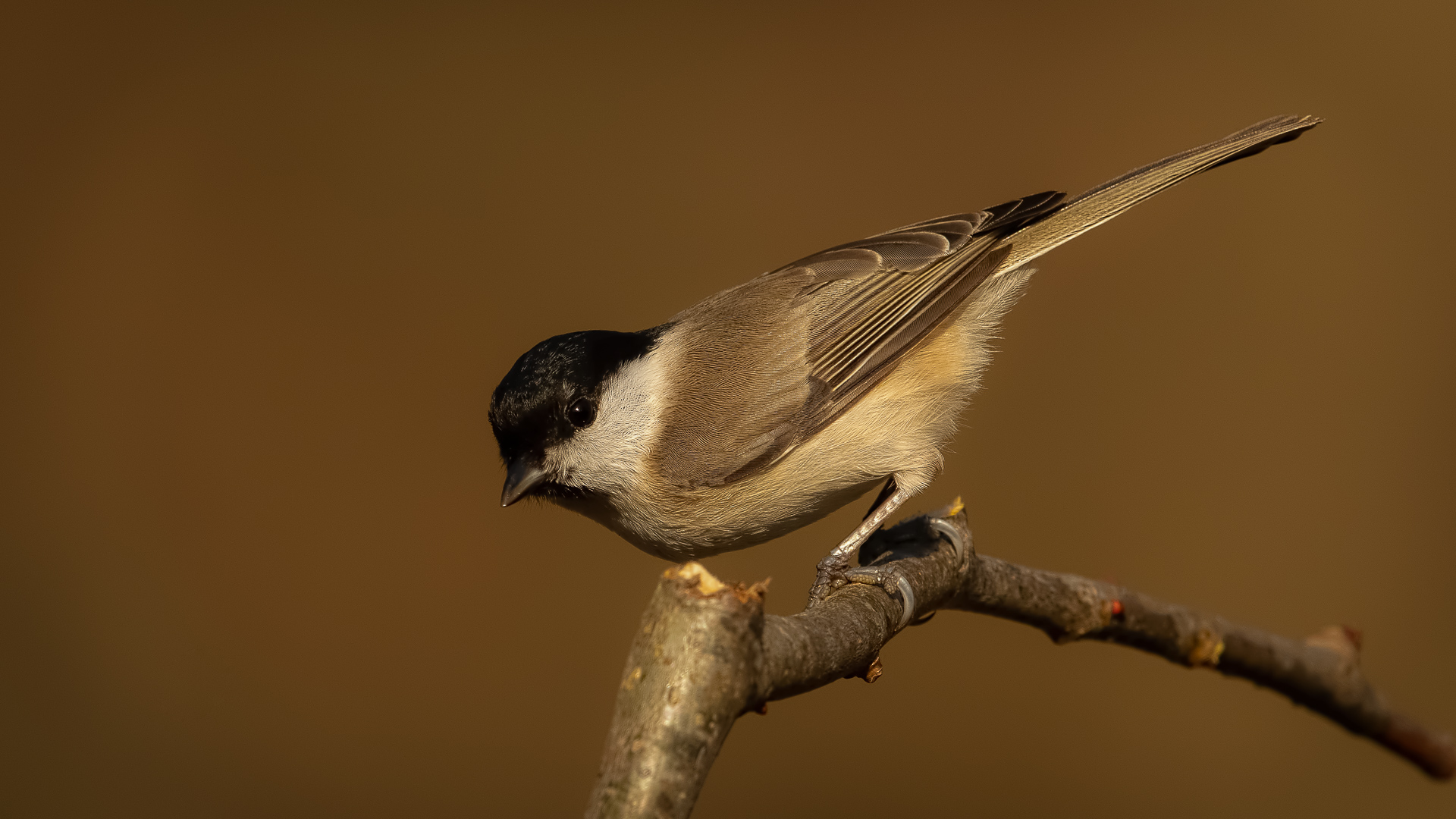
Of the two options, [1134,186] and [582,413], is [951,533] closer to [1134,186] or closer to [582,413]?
[582,413]

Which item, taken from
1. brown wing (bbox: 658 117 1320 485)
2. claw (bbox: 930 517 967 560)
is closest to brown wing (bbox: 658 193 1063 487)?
brown wing (bbox: 658 117 1320 485)

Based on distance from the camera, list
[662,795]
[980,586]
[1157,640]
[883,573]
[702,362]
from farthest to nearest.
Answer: [702,362] < [1157,640] < [980,586] < [883,573] < [662,795]

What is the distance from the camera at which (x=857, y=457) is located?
6.57 feet

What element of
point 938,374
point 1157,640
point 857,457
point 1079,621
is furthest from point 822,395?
point 1157,640

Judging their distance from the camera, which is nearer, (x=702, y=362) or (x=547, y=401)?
(x=547, y=401)

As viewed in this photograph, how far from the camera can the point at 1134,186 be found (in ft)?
7.15

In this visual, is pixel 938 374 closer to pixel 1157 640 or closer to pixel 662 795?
pixel 1157 640

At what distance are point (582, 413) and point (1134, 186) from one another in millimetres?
1338

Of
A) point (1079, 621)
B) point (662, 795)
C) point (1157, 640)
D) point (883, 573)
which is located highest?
point (662, 795)

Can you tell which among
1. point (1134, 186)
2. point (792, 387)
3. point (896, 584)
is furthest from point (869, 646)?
point (1134, 186)

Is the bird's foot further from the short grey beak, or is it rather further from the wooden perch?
the short grey beak

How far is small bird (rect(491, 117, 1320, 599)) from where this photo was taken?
1.92 m

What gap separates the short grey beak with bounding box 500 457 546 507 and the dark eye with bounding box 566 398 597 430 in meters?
0.12

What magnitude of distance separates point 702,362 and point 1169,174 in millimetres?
1115
